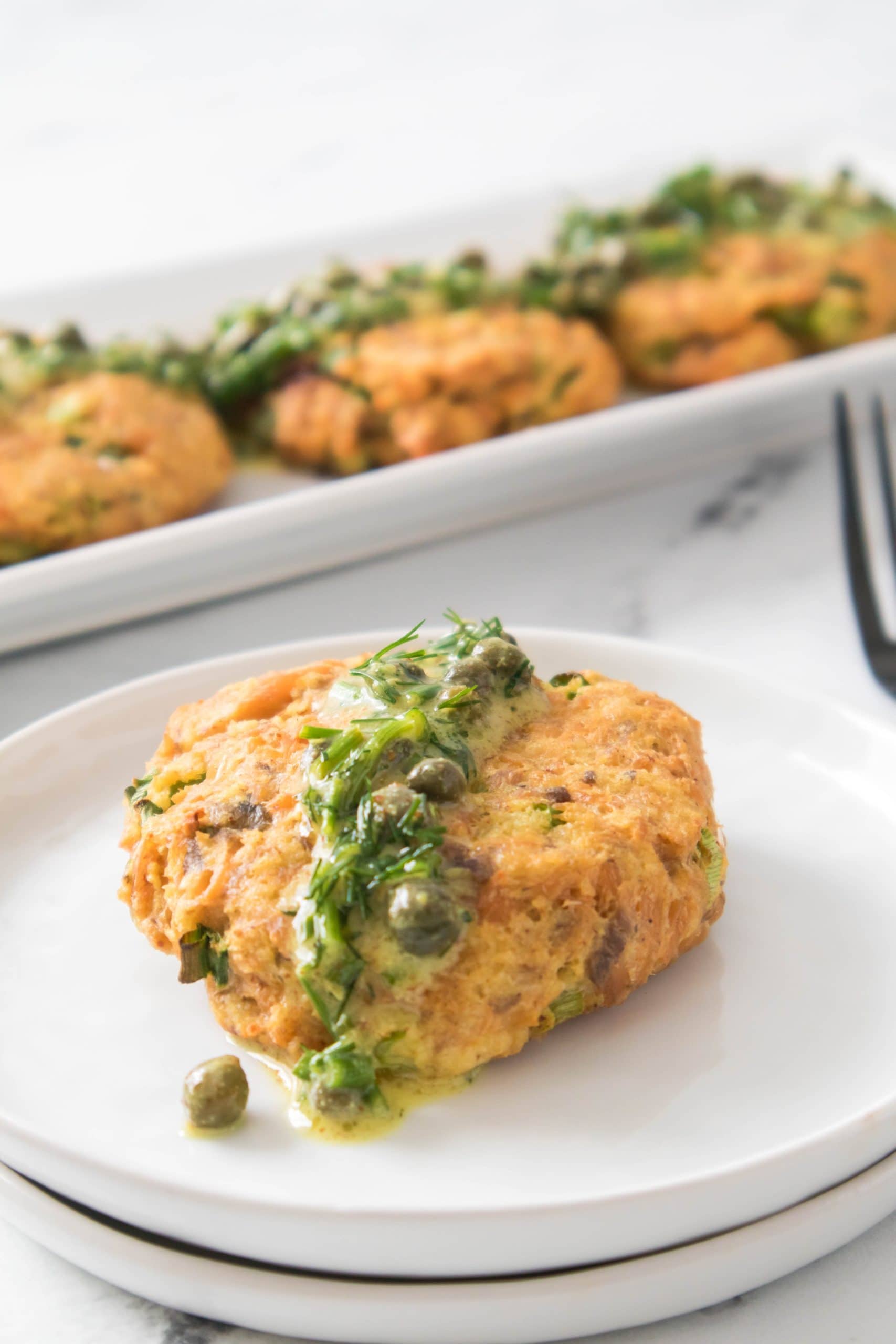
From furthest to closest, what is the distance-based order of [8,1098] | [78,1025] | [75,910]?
1. [75,910]
2. [78,1025]
3. [8,1098]

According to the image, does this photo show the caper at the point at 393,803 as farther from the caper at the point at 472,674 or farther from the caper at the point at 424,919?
the caper at the point at 472,674

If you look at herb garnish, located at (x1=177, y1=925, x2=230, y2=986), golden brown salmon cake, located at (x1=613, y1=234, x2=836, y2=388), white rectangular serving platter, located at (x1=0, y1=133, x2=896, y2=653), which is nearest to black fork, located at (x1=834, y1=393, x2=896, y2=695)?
white rectangular serving platter, located at (x1=0, y1=133, x2=896, y2=653)

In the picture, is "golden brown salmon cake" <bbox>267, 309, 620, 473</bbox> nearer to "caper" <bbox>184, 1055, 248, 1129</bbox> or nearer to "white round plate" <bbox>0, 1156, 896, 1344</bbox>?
"caper" <bbox>184, 1055, 248, 1129</bbox>

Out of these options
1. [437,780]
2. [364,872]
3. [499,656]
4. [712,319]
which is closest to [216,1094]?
[364,872]

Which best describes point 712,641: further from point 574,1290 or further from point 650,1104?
point 574,1290

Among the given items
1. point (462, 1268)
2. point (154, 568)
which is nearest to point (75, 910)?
point (462, 1268)

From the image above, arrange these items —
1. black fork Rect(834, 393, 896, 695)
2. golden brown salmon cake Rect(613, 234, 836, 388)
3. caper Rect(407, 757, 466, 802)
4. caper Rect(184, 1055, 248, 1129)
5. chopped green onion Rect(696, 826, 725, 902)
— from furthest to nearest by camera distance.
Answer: golden brown salmon cake Rect(613, 234, 836, 388) < black fork Rect(834, 393, 896, 695) < chopped green onion Rect(696, 826, 725, 902) < caper Rect(407, 757, 466, 802) < caper Rect(184, 1055, 248, 1129)

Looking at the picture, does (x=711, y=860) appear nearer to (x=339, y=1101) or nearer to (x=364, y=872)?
(x=364, y=872)
